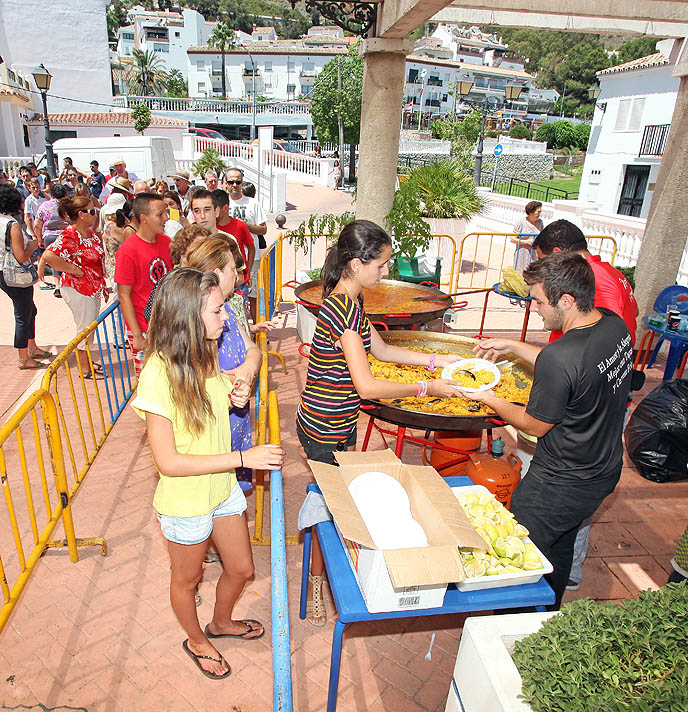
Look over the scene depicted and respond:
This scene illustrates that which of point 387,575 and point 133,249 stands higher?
point 133,249

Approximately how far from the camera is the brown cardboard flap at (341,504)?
215 centimetres

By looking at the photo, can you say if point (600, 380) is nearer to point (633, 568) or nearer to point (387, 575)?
point (387, 575)

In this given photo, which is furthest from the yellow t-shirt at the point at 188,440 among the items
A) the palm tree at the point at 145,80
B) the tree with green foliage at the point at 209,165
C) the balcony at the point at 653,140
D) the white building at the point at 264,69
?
the palm tree at the point at 145,80

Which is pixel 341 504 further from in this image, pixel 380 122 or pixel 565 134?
pixel 565 134

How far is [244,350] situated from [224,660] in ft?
6.10

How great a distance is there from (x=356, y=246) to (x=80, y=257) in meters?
4.43

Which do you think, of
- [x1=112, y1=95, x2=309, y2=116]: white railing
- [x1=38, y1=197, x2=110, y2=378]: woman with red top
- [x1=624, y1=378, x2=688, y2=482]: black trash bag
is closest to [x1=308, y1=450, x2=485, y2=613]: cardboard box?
[x1=624, y1=378, x2=688, y2=482]: black trash bag

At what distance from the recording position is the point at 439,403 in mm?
3811

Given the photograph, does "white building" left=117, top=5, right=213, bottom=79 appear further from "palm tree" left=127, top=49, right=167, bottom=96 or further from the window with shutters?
the window with shutters

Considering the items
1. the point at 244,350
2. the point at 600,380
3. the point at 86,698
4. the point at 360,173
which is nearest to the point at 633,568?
the point at 600,380

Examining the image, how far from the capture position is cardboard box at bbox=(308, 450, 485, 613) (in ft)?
6.74

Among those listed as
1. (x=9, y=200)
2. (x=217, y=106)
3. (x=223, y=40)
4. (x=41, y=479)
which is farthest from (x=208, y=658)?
(x=223, y=40)

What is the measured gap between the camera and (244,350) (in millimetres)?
3531

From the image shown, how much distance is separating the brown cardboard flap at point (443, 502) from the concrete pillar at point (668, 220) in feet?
21.2
